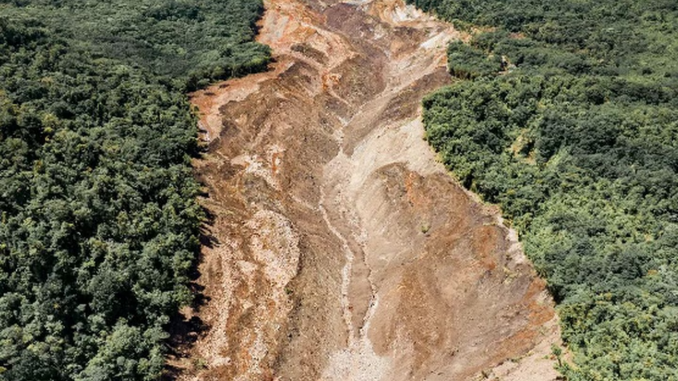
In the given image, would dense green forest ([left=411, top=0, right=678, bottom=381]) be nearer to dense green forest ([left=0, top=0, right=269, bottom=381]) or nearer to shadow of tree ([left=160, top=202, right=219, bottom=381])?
shadow of tree ([left=160, top=202, right=219, bottom=381])

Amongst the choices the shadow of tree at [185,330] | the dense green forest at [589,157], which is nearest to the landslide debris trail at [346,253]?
the shadow of tree at [185,330]

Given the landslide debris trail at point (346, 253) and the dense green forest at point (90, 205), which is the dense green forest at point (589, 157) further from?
the dense green forest at point (90, 205)

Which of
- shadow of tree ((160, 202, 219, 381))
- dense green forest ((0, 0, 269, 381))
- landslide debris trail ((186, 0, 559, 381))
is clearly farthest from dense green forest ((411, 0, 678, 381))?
dense green forest ((0, 0, 269, 381))

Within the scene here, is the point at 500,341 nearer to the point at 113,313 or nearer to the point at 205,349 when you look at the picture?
the point at 205,349

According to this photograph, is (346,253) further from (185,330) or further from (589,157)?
(589,157)

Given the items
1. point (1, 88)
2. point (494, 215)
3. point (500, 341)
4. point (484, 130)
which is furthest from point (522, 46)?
point (1, 88)

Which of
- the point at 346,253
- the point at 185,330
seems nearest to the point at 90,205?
the point at 185,330

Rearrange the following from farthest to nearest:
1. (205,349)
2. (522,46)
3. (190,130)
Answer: (522,46) < (190,130) < (205,349)
